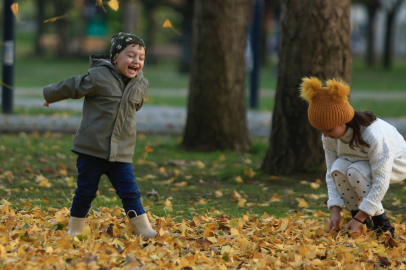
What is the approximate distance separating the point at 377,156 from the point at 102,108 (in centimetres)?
179

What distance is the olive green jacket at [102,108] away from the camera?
3.36 metres

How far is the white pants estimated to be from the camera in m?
A: 3.65

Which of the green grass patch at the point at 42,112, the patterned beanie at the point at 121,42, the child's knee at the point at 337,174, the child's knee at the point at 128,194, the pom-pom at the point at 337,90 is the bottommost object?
the child's knee at the point at 128,194

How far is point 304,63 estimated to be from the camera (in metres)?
5.53

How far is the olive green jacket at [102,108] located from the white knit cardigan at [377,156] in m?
1.44

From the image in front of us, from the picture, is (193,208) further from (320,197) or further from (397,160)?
(397,160)

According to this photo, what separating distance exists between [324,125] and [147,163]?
3.58m

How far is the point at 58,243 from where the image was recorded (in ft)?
11.0

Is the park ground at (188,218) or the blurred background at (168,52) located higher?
the blurred background at (168,52)

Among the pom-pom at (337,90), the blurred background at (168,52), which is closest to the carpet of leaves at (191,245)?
the pom-pom at (337,90)

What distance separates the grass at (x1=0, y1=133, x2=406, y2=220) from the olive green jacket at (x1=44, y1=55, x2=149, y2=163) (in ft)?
3.73

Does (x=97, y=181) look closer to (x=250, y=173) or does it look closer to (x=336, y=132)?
(x=336, y=132)

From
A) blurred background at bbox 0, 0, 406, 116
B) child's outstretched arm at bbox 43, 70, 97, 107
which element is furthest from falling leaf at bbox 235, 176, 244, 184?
child's outstretched arm at bbox 43, 70, 97, 107

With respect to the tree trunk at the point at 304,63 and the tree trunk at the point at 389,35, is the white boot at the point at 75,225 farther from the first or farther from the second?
the tree trunk at the point at 389,35
